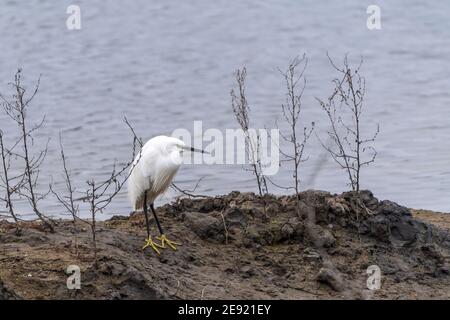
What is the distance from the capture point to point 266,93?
59.1 feet

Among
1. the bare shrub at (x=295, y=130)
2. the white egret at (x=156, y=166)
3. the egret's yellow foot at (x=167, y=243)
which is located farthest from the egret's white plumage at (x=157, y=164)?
the bare shrub at (x=295, y=130)

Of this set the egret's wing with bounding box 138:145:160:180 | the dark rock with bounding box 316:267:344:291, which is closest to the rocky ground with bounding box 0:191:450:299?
the dark rock with bounding box 316:267:344:291

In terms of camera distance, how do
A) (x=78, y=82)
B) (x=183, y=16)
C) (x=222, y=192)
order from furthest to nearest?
1. (x=183, y=16)
2. (x=78, y=82)
3. (x=222, y=192)

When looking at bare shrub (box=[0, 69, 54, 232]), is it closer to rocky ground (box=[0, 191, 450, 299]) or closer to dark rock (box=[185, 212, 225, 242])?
rocky ground (box=[0, 191, 450, 299])

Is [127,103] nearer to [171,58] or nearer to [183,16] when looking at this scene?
[171,58]

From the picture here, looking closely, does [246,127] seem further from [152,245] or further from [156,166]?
[152,245]

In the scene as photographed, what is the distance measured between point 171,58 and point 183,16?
3.03 metres

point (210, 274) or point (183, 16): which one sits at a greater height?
point (183, 16)

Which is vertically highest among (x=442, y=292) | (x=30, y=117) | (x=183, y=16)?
(x=183, y=16)

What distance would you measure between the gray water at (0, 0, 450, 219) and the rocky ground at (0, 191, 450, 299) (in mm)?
2887

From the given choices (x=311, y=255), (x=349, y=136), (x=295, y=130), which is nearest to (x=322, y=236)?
(x=311, y=255)

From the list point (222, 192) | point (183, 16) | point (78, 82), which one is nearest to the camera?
point (222, 192)

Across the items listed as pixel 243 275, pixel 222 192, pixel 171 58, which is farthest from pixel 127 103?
pixel 243 275

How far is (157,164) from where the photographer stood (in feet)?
25.9
